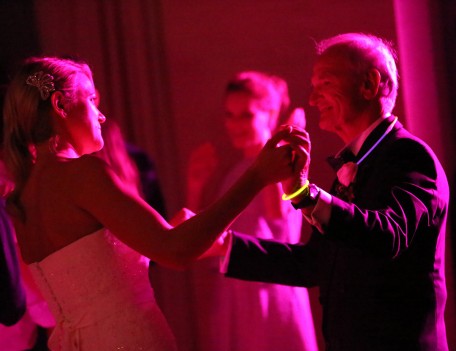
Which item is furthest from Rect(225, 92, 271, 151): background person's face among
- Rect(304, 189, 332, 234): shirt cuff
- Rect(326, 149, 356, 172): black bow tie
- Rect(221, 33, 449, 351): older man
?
Rect(304, 189, 332, 234): shirt cuff

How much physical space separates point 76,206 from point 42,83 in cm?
36

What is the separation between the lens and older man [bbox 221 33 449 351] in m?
1.59

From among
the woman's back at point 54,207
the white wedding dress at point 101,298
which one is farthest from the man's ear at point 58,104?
the white wedding dress at point 101,298

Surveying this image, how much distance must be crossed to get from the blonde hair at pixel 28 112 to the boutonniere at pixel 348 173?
828mm

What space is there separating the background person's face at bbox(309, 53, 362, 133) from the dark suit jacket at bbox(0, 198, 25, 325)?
4.28ft

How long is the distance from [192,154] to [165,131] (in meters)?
0.20

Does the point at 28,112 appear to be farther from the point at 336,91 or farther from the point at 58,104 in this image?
the point at 336,91

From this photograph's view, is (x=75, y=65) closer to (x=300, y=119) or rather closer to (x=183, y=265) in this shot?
(x=183, y=265)

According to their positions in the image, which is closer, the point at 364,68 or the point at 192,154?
the point at 364,68

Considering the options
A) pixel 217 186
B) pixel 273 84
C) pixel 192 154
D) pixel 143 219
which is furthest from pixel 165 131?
pixel 143 219

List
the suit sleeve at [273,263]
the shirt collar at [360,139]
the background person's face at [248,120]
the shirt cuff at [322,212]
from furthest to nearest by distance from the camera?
the background person's face at [248,120] → the suit sleeve at [273,263] → the shirt collar at [360,139] → the shirt cuff at [322,212]

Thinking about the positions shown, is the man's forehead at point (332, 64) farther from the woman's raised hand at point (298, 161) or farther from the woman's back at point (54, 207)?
the woman's back at point (54, 207)

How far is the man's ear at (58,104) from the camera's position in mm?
1812

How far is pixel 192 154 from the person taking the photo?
366 cm
